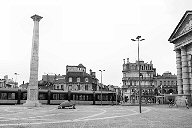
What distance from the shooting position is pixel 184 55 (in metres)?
46.2

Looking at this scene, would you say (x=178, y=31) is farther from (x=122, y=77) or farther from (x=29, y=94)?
(x=122, y=77)

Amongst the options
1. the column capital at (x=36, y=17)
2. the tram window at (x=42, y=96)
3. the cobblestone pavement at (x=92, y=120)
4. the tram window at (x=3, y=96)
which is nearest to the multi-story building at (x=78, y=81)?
the tram window at (x=42, y=96)

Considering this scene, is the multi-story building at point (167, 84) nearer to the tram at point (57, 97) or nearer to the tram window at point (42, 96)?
the tram at point (57, 97)

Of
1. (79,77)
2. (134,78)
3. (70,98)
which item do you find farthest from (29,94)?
(134,78)

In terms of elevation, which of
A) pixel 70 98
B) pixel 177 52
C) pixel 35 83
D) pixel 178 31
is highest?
pixel 178 31

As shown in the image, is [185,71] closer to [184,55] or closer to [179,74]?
[179,74]

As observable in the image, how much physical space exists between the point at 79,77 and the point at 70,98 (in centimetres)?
3752

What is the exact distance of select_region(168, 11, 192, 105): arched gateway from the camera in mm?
44188

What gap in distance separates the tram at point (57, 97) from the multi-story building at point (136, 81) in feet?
154

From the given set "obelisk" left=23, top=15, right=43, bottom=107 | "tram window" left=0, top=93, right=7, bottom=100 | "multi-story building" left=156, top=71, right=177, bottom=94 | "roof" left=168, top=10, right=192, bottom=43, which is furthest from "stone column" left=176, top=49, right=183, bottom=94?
"multi-story building" left=156, top=71, right=177, bottom=94

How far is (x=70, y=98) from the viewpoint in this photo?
175 feet

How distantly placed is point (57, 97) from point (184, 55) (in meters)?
27.1

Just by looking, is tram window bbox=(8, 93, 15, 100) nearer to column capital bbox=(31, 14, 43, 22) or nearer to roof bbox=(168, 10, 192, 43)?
column capital bbox=(31, 14, 43, 22)

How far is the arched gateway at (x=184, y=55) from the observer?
145ft
